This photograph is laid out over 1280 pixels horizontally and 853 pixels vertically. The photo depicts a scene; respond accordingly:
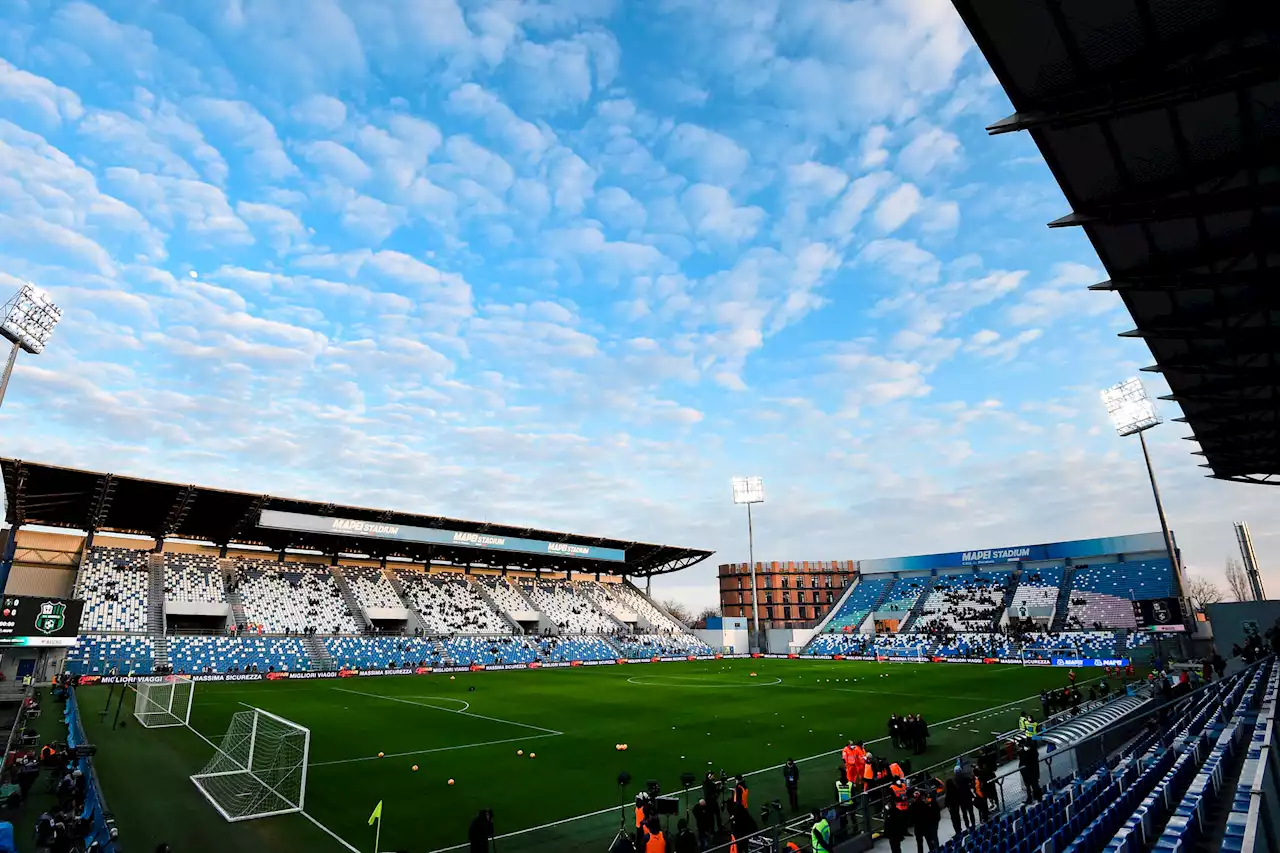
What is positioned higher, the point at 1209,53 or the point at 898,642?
the point at 1209,53

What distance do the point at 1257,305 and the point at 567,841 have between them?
55.8ft

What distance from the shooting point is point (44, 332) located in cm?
2830

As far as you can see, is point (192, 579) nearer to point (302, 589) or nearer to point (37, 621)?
point (302, 589)

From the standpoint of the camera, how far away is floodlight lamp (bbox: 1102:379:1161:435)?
44438 millimetres

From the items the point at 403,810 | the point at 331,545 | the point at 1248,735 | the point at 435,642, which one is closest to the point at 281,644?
the point at 435,642

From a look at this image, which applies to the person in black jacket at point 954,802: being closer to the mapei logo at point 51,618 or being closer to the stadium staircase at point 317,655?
the mapei logo at point 51,618

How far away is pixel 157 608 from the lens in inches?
1881

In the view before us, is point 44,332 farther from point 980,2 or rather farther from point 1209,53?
point 1209,53

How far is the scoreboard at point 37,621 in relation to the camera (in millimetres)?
29531

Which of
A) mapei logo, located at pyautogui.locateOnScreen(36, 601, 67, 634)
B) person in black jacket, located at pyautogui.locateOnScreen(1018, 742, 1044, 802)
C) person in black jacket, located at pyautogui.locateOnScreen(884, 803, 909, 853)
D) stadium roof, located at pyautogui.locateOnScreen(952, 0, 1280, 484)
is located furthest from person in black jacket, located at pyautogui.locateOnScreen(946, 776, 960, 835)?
mapei logo, located at pyautogui.locateOnScreen(36, 601, 67, 634)

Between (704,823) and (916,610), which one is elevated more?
(916,610)

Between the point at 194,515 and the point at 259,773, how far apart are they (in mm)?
43606

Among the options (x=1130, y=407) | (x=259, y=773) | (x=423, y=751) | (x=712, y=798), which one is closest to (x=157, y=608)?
(x=423, y=751)

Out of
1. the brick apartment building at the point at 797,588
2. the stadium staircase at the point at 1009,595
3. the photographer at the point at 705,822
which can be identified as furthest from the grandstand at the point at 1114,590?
the photographer at the point at 705,822
